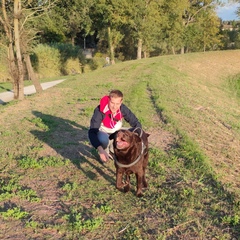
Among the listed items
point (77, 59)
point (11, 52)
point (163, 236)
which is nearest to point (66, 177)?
point (163, 236)

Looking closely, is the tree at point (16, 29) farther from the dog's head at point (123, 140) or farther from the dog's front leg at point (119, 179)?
the dog's head at point (123, 140)

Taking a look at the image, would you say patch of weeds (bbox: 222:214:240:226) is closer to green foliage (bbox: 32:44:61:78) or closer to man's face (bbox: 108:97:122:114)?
man's face (bbox: 108:97:122:114)

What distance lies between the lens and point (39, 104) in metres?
12.5

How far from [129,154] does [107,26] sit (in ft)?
114

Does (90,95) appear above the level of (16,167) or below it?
below

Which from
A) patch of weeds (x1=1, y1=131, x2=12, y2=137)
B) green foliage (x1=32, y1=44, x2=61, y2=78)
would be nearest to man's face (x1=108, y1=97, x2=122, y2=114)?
patch of weeds (x1=1, y1=131, x2=12, y2=137)

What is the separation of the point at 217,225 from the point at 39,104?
381 inches

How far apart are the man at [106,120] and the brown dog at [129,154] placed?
2.19 ft

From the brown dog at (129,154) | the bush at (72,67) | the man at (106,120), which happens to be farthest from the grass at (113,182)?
the bush at (72,67)

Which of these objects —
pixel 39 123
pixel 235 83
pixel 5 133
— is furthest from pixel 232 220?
pixel 235 83

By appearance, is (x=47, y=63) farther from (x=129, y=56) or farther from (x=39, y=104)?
(x=39, y=104)

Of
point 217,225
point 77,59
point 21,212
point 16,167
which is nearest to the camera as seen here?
point 217,225

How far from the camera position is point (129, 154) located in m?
4.27

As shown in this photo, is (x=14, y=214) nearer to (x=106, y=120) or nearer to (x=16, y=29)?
(x=106, y=120)
